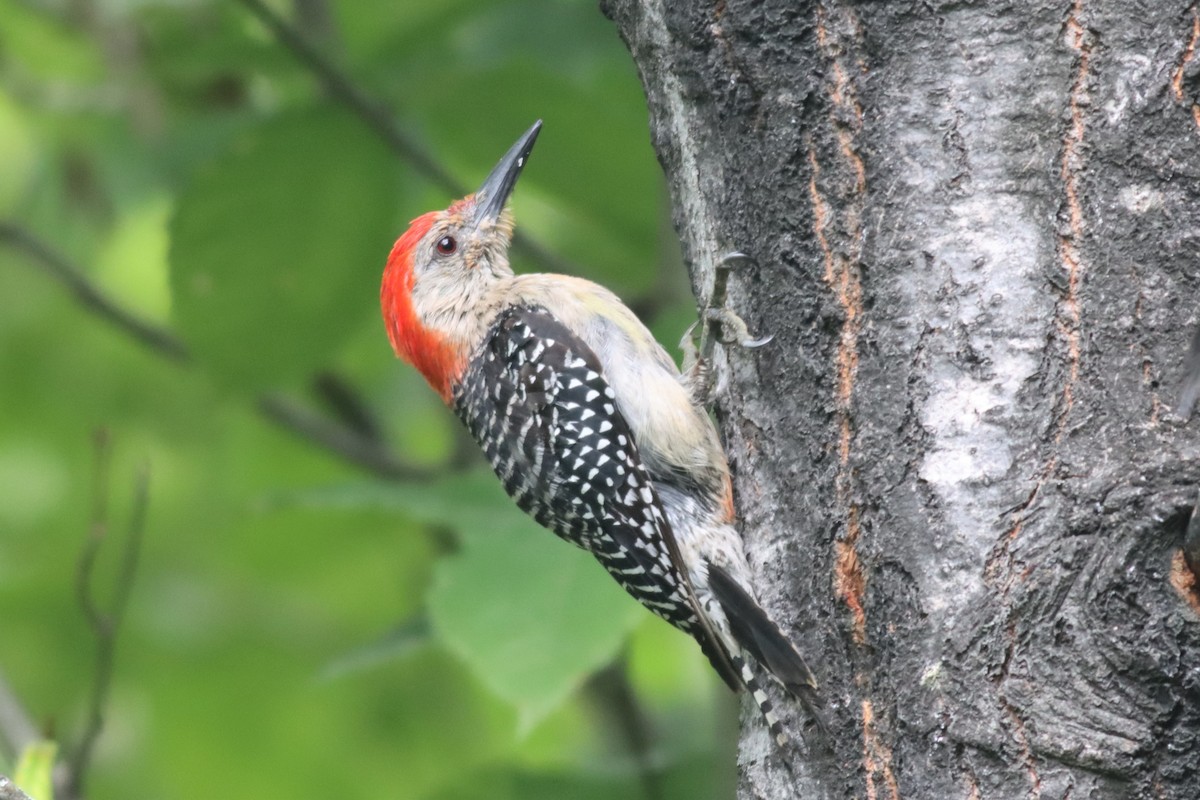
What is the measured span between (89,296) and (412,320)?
1519 millimetres

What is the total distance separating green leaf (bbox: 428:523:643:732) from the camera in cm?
347

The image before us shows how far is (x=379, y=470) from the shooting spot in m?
5.77

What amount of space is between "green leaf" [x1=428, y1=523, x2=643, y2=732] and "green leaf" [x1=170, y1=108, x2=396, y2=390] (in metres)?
1.08

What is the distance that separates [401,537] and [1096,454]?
14.8 ft

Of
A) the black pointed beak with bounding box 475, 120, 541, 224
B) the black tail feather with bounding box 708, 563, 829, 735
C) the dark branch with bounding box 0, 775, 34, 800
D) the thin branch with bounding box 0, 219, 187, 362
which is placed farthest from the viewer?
the thin branch with bounding box 0, 219, 187, 362

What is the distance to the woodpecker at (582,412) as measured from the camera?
3836 mm

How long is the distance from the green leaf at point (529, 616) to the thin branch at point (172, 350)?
189cm

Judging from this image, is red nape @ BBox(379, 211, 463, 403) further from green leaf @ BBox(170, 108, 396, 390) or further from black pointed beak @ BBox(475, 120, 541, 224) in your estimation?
green leaf @ BBox(170, 108, 396, 390)

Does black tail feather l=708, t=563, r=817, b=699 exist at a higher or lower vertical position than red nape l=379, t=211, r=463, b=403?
lower

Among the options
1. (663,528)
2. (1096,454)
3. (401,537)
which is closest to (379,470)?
(401,537)

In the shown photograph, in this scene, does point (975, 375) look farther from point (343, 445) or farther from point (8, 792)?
point (343, 445)

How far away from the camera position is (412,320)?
5133 mm

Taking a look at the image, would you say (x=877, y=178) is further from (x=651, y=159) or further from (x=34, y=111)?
(x=34, y=111)

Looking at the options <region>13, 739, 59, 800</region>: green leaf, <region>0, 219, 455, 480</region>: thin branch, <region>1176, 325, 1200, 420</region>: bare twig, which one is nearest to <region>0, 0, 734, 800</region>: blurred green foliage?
<region>0, 219, 455, 480</region>: thin branch
